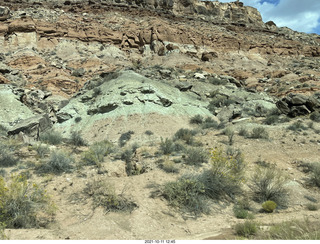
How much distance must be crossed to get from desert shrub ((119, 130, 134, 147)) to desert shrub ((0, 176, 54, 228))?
7.27 metres

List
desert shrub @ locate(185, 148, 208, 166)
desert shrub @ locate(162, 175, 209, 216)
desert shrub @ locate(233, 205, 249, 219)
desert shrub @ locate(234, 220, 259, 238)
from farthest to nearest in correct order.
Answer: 1. desert shrub @ locate(185, 148, 208, 166)
2. desert shrub @ locate(162, 175, 209, 216)
3. desert shrub @ locate(233, 205, 249, 219)
4. desert shrub @ locate(234, 220, 259, 238)

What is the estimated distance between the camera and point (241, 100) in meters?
20.0

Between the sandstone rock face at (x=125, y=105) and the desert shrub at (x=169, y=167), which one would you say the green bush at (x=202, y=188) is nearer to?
the desert shrub at (x=169, y=167)

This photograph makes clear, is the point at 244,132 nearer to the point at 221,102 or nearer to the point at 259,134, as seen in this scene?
the point at 259,134

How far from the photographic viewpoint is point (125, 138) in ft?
42.2

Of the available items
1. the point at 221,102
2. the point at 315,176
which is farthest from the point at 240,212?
the point at 221,102

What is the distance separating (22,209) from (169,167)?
14.5ft

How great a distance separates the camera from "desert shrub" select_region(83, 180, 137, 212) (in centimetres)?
528

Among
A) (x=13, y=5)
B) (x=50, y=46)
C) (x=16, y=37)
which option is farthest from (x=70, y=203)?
(x=13, y=5)

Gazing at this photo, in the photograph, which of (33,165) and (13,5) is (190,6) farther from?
(33,165)

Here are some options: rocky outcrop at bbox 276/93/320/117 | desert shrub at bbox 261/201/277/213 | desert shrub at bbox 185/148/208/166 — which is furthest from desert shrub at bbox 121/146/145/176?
rocky outcrop at bbox 276/93/320/117

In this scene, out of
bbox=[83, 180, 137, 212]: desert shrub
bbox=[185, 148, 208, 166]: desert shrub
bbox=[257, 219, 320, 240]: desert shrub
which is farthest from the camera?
bbox=[185, 148, 208, 166]: desert shrub

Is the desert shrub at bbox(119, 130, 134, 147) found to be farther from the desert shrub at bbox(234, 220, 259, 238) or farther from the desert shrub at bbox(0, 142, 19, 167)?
the desert shrub at bbox(234, 220, 259, 238)

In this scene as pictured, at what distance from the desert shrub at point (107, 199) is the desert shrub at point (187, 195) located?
3.38 ft
